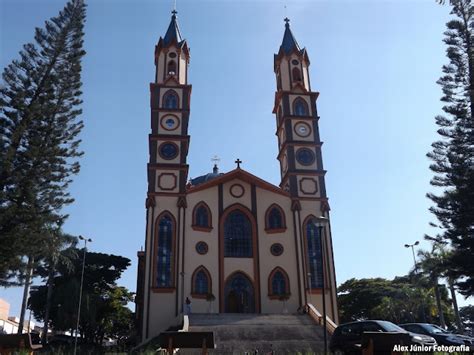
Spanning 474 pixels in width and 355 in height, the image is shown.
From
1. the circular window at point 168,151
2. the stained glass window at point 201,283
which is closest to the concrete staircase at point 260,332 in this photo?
the stained glass window at point 201,283

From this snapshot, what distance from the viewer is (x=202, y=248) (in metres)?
28.8

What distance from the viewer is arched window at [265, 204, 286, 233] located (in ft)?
98.9

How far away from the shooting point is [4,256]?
17.5 metres

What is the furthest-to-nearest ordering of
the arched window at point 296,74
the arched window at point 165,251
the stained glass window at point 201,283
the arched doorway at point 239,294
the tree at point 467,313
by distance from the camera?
1. the tree at point 467,313
2. the arched window at point 296,74
3. the arched doorway at point 239,294
4. the stained glass window at point 201,283
5. the arched window at point 165,251

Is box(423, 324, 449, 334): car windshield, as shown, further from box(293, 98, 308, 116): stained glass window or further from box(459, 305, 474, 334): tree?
box(459, 305, 474, 334): tree

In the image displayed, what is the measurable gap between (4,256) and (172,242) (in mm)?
11885

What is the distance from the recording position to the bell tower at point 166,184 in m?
26.7

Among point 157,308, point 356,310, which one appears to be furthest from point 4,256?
point 356,310

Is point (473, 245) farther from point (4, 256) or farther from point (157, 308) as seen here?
point (4, 256)

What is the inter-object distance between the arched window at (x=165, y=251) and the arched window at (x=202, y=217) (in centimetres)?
154

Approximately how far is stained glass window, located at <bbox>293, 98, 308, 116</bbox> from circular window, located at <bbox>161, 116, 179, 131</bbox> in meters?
8.80

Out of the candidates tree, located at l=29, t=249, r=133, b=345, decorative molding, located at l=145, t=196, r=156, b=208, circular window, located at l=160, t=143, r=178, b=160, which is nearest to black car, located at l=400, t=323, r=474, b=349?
decorative molding, located at l=145, t=196, r=156, b=208

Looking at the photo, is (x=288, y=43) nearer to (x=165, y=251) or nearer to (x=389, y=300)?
(x=165, y=251)

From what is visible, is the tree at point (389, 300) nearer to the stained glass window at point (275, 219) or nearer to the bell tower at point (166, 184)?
the stained glass window at point (275, 219)
